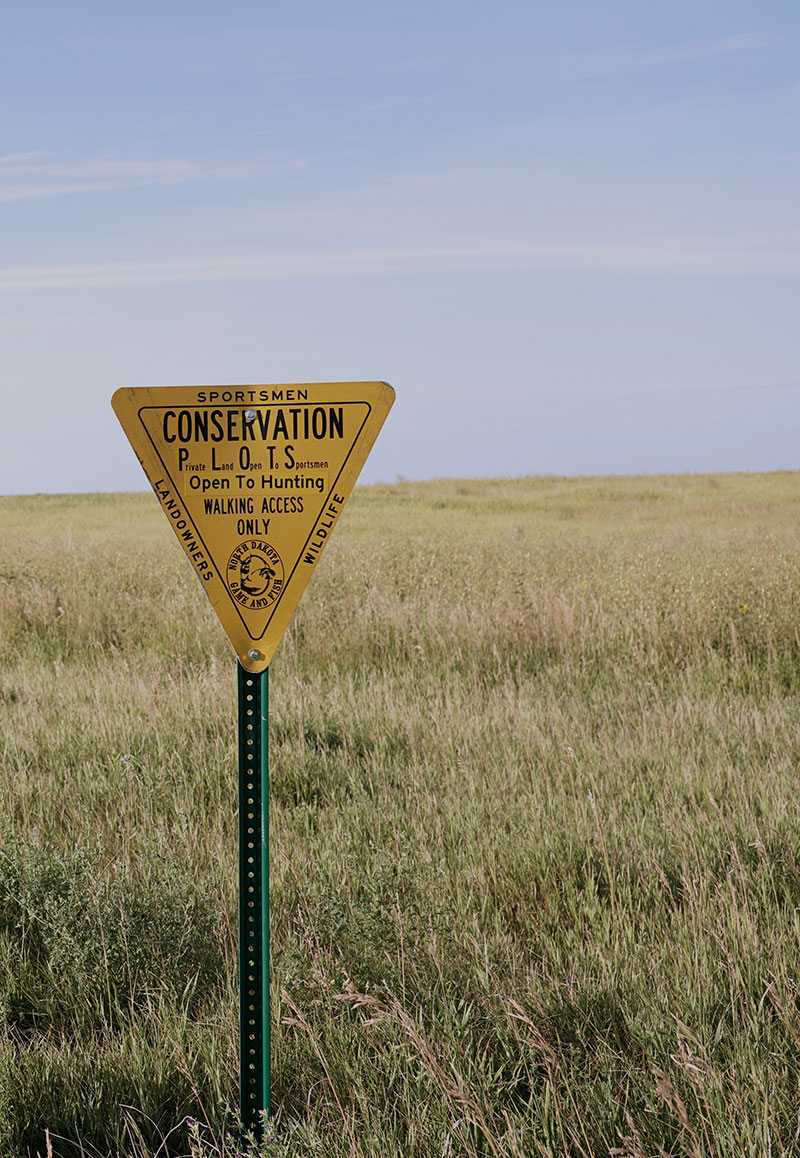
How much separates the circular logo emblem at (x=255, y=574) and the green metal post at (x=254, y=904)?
169 millimetres

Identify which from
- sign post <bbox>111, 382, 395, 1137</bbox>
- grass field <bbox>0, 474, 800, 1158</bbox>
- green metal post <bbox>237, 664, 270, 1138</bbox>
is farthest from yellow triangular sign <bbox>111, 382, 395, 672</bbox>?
grass field <bbox>0, 474, 800, 1158</bbox>

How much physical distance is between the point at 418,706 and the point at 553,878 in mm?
2086

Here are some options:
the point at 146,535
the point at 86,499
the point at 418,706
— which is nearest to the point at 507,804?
the point at 418,706

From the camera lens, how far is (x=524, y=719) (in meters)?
4.79

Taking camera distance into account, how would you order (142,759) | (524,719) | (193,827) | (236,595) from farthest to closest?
1. (524,719)
2. (142,759)
3. (193,827)
4. (236,595)

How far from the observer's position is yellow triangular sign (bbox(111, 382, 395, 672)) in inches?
76.4

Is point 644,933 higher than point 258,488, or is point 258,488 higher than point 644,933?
point 258,488

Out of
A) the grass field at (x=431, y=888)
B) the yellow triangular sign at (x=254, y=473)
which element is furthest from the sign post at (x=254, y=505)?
the grass field at (x=431, y=888)

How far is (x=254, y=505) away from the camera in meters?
1.97

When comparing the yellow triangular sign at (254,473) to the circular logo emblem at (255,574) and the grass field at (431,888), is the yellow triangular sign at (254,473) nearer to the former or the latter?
the circular logo emblem at (255,574)

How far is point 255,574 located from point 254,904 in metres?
0.73

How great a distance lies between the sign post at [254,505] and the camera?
6.37 feet

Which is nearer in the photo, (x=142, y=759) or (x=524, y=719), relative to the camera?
(x=142, y=759)

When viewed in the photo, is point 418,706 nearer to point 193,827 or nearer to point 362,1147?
point 193,827
